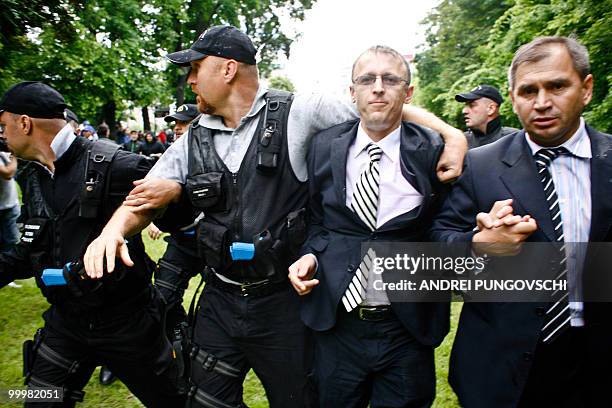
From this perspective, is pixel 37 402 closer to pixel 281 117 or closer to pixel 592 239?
pixel 281 117

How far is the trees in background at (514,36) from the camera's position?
230 inches

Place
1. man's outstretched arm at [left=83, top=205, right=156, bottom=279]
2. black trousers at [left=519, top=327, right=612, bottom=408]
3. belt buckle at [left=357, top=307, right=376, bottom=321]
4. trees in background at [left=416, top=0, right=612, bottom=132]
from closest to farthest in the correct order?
black trousers at [left=519, top=327, right=612, bottom=408] < man's outstretched arm at [left=83, top=205, right=156, bottom=279] < belt buckle at [left=357, top=307, right=376, bottom=321] < trees in background at [left=416, top=0, right=612, bottom=132]

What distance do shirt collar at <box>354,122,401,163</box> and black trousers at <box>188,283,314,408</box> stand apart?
94 cm

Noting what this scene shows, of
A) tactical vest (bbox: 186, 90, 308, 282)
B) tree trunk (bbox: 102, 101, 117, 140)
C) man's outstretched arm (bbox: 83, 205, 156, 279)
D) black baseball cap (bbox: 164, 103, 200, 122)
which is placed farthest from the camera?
tree trunk (bbox: 102, 101, 117, 140)

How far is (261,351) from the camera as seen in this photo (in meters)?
2.74

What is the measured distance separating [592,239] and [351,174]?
3.58 ft

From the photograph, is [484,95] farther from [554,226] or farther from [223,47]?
[554,226]

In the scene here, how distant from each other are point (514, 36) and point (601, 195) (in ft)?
26.9

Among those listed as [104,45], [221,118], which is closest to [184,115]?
[221,118]

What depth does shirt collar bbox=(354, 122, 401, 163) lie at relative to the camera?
2.42 meters

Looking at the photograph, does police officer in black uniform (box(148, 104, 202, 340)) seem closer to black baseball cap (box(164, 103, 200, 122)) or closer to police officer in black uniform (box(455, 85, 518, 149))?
black baseball cap (box(164, 103, 200, 122))

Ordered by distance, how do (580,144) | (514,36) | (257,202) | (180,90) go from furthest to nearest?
(180,90)
(514,36)
(257,202)
(580,144)

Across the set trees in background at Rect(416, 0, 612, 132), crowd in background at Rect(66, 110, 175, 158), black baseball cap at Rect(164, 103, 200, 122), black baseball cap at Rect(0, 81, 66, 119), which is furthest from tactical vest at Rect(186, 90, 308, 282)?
trees in background at Rect(416, 0, 612, 132)

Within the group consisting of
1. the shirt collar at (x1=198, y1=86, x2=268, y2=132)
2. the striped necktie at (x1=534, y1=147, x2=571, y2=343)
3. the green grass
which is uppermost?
the shirt collar at (x1=198, y1=86, x2=268, y2=132)
